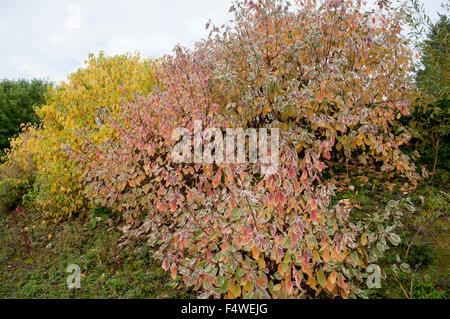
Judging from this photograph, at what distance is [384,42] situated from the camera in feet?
14.8

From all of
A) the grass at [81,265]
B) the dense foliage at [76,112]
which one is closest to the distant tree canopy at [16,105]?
the dense foliage at [76,112]

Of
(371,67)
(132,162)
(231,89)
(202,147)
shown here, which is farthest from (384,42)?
(132,162)

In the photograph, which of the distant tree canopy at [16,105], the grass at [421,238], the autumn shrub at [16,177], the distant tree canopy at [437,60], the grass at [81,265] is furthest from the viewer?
the distant tree canopy at [16,105]

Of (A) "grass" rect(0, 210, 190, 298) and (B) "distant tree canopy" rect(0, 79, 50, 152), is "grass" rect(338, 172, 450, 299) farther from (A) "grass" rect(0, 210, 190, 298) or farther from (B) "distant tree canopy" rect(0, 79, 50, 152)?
(B) "distant tree canopy" rect(0, 79, 50, 152)

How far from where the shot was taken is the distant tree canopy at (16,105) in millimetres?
15820

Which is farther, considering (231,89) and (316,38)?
(231,89)

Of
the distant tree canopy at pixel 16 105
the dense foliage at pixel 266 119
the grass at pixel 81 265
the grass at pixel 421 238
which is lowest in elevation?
the grass at pixel 81 265

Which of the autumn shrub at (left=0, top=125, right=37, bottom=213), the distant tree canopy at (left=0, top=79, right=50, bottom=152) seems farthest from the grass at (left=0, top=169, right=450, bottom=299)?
the distant tree canopy at (left=0, top=79, right=50, bottom=152)

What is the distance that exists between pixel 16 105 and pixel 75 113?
13045mm

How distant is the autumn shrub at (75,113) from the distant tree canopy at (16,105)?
10.6 meters

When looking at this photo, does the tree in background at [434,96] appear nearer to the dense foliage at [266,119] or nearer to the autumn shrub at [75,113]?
the dense foliage at [266,119]
